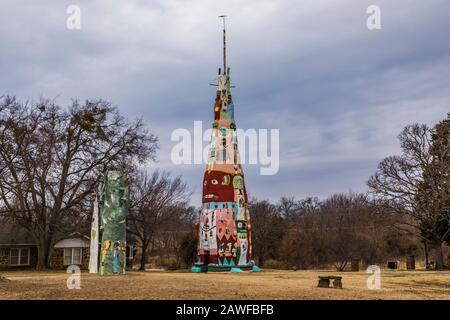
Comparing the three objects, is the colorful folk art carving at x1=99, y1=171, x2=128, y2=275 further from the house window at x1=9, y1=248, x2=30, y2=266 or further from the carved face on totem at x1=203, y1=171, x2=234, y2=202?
the house window at x1=9, y1=248, x2=30, y2=266

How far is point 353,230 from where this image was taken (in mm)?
52844

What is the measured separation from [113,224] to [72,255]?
667 inches

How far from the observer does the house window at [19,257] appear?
39.0m

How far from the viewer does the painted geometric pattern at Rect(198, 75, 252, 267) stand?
1152 inches

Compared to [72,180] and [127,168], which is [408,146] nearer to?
[127,168]

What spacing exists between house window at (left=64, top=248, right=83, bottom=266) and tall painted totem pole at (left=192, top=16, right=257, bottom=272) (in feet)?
40.5

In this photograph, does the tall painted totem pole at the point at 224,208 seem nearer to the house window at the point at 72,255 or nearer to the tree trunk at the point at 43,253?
the tree trunk at the point at 43,253

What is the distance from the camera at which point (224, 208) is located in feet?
96.7

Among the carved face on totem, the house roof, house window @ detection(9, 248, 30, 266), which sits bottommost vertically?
house window @ detection(9, 248, 30, 266)

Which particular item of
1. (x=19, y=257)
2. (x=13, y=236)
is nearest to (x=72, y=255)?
(x=19, y=257)

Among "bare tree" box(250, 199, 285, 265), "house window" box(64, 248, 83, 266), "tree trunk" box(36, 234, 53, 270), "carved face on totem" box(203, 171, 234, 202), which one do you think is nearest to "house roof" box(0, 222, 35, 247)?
"house window" box(64, 248, 83, 266)

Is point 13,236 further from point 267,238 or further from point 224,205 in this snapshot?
point 267,238
